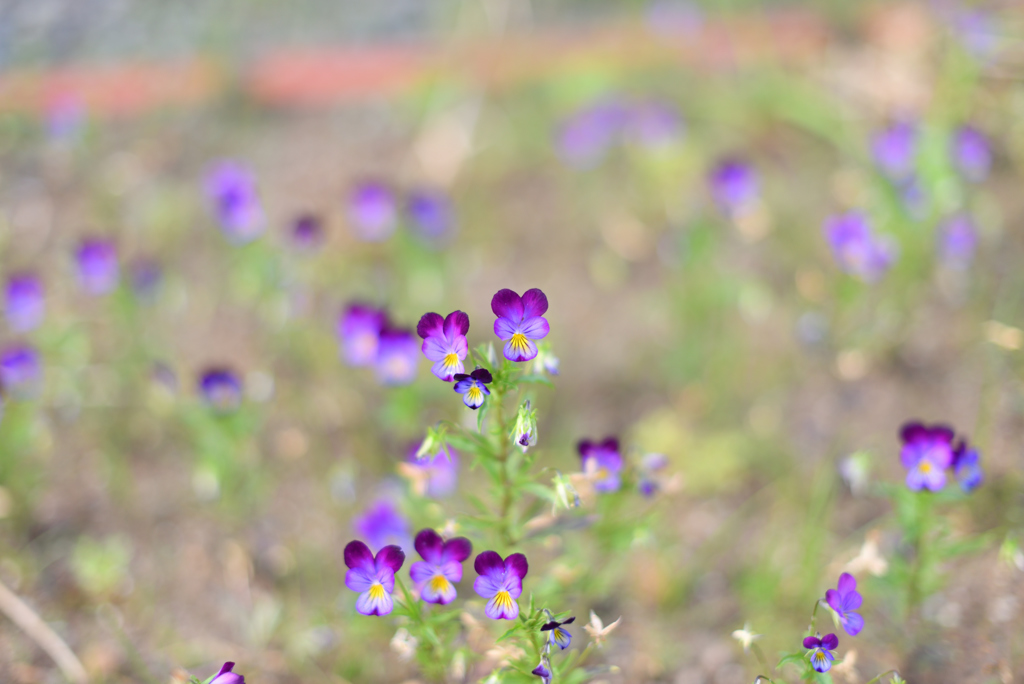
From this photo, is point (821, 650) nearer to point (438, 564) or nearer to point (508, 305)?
point (438, 564)

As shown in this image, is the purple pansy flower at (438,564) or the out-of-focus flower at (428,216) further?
the out-of-focus flower at (428,216)

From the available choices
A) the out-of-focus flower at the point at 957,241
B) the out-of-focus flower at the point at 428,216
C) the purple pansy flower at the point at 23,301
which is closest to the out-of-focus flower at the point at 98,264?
the purple pansy flower at the point at 23,301

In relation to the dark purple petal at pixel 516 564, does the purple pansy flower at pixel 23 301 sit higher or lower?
higher

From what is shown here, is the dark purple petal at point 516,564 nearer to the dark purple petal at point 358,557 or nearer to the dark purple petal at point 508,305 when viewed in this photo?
the dark purple petal at point 358,557

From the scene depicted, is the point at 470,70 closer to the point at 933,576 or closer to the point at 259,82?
the point at 259,82

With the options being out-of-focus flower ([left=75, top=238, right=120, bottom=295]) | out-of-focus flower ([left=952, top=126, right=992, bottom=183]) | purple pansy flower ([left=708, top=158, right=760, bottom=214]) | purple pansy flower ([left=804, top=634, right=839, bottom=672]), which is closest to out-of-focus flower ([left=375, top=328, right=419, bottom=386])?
out-of-focus flower ([left=75, top=238, right=120, bottom=295])

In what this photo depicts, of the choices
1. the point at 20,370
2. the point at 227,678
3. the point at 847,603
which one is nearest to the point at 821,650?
the point at 847,603
